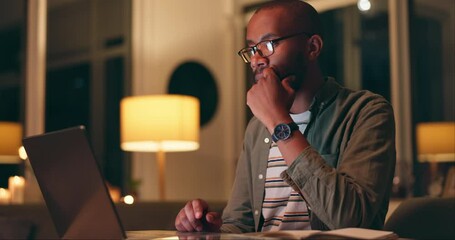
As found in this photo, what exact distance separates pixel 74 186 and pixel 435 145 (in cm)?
366

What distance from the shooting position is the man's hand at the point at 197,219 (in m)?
1.65

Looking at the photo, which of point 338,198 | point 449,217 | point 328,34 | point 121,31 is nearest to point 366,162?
point 338,198

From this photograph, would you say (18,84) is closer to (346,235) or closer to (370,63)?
(370,63)

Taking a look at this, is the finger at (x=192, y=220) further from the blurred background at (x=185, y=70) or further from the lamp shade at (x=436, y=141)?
the lamp shade at (x=436, y=141)

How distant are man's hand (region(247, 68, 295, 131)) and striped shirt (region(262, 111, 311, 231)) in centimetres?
17

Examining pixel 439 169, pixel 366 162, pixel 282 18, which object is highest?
pixel 282 18

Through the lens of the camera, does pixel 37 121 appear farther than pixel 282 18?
Yes

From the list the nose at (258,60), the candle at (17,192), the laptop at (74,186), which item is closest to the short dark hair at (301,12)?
the nose at (258,60)

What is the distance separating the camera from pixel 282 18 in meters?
1.79

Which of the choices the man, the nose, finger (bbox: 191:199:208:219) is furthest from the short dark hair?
finger (bbox: 191:199:208:219)

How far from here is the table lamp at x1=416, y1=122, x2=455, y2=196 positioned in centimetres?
454

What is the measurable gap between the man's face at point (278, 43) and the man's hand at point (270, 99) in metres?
0.05

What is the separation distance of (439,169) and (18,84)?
3051 millimetres

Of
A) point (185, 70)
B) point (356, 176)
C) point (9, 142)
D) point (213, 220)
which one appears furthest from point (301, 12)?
point (185, 70)
